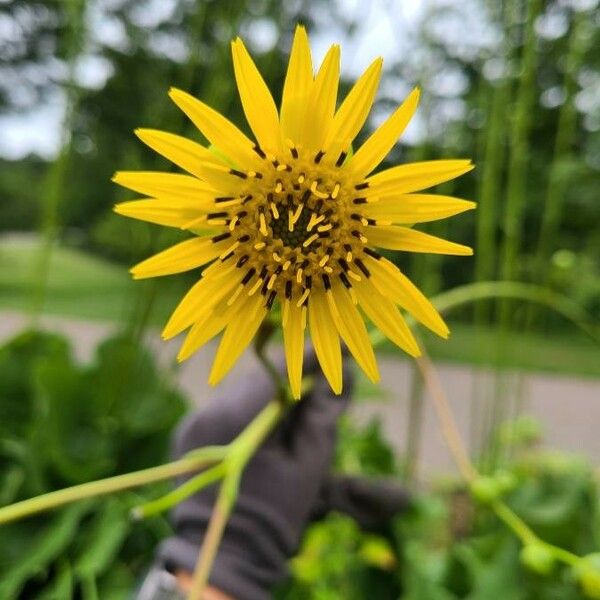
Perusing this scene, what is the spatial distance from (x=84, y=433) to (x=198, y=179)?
0.15 metres

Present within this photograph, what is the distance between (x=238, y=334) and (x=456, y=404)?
116 cm

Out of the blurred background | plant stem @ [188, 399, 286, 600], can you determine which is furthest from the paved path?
plant stem @ [188, 399, 286, 600]

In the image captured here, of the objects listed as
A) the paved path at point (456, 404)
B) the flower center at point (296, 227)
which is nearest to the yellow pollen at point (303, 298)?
the flower center at point (296, 227)

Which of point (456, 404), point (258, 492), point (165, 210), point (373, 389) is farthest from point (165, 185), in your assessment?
point (456, 404)

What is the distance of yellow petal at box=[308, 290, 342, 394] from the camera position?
3.2 inches

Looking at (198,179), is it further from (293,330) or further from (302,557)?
(302,557)

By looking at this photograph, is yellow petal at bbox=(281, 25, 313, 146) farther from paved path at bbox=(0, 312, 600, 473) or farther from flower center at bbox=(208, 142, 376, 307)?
paved path at bbox=(0, 312, 600, 473)

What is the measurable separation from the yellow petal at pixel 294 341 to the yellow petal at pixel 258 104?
0.02 metres

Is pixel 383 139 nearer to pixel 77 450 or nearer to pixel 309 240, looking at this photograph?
pixel 309 240

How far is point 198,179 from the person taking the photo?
0.08 m

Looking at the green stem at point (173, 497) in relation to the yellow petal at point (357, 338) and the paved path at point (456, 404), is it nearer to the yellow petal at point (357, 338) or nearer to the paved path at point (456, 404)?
the yellow petal at point (357, 338)

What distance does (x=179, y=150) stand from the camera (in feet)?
0.26

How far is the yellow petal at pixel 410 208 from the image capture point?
0.08m

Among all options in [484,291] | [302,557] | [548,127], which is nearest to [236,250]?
[484,291]
